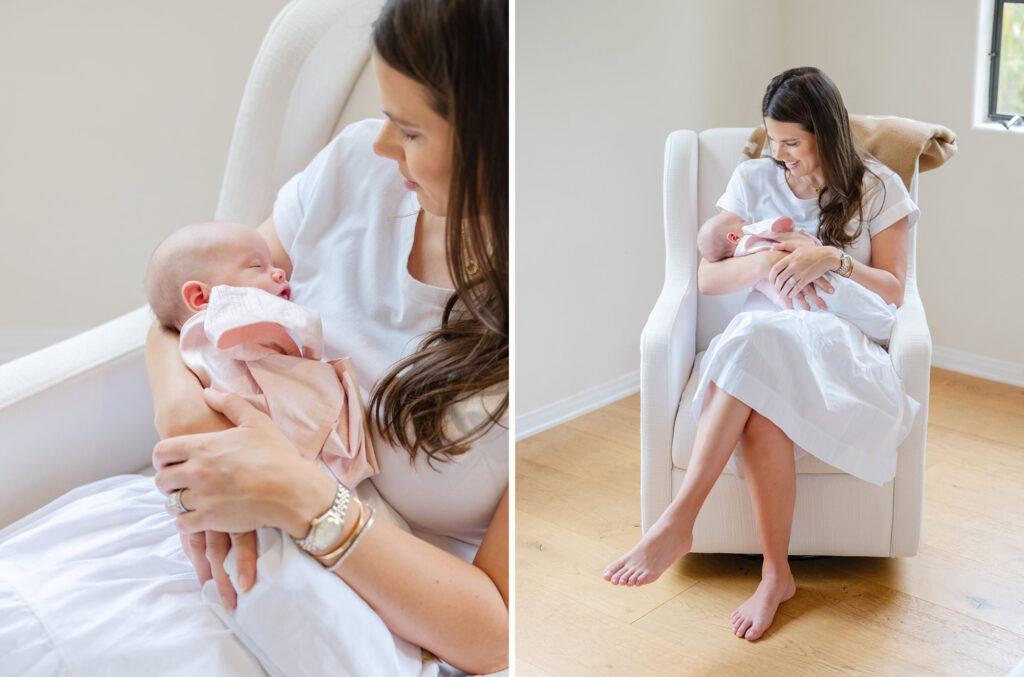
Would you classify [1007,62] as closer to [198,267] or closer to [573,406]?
[573,406]

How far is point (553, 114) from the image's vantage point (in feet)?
5.92

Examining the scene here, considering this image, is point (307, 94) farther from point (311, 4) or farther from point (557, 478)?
point (557, 478)

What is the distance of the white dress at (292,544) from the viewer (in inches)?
13.9

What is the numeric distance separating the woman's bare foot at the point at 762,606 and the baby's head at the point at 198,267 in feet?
4.07

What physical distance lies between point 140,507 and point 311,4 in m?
0.22

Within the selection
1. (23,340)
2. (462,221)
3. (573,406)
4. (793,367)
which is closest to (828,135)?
(793,367)

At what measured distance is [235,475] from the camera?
1.28ft

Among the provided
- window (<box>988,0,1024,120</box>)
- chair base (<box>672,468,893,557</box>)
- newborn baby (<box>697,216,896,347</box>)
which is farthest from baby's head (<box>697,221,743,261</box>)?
window (<box>988,0,1024,120</box>)

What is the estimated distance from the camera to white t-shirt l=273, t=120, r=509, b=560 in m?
0.44

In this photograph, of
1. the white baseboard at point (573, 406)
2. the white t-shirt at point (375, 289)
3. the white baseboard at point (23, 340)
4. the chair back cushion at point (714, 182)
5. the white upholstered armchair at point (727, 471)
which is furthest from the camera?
the white baseboard at point (573, 406)

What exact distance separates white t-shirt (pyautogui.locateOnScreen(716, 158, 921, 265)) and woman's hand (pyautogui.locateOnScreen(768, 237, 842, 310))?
30mm

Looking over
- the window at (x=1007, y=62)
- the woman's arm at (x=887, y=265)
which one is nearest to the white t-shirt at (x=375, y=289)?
the woman's arm at (x=887, y=265)

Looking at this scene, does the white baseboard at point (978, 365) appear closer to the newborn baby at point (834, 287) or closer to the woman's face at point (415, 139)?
the newborn baby at point (834, 287)

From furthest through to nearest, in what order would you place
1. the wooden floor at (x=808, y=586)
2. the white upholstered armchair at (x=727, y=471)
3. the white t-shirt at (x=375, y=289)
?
the white upholstered armchair at (x=727, y=471), the wooden floor at (x=808, y=586), the white t-shirt at (x=375, y=289)
